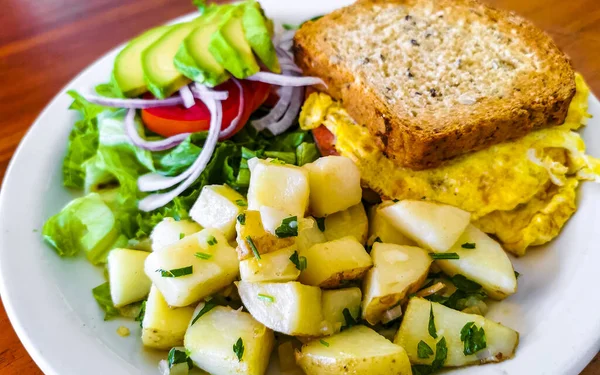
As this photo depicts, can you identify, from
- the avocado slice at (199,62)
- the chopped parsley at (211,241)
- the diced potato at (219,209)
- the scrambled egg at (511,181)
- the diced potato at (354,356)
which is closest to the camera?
the diced potato at (354,356)

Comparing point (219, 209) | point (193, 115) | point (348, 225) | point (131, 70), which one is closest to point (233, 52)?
point (193, 115)

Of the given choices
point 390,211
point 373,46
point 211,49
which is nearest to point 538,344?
point 390,211

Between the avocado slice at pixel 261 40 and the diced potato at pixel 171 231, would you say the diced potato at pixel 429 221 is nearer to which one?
the diced potato at pixel 171 231

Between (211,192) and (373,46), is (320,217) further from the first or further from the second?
(373,46)

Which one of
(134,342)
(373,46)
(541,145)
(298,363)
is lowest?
(134,342)

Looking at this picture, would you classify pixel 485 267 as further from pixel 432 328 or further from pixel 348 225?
pixel 348 225

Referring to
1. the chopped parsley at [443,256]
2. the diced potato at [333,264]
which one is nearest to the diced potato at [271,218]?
the diced potato at [333,264]

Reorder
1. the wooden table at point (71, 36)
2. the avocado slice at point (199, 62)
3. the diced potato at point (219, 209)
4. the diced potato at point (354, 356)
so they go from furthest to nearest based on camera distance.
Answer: the wooden table at point (71, 36)
the avocado slice at point (199, 62)
the diced potato at point (219, 209)
the diced potato at point (354, 356)
